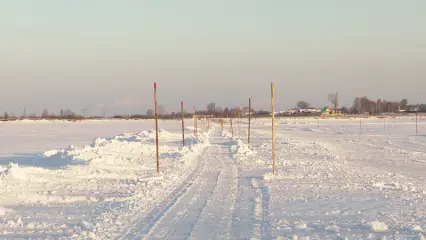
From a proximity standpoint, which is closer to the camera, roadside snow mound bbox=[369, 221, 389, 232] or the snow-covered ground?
roadside snow mound bbox=[369, 221, 389, 232]

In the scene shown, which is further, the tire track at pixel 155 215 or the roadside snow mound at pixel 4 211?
the roadside snow mound at pixel 4 211

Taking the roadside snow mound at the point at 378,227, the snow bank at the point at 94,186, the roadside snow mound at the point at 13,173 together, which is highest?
the roadside snow mound at the point at 13,173

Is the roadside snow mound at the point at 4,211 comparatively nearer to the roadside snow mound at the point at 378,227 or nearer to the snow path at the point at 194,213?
the snow path at the point at 194,213

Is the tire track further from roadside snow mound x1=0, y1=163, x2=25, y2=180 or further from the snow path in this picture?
roadside snow mound x1=0, y1=163, x2=25, y2=180

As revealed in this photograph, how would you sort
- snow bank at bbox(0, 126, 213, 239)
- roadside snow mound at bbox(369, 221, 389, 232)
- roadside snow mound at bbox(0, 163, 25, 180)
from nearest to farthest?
roadside snow mound at bbox(369, 221, 389, 232) < snow bank at bbox(0, 126, 213, 239) < roadside snow mound at bbox(0, 163, 25, 180)

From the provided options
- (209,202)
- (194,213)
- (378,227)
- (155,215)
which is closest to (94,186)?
(209,202)

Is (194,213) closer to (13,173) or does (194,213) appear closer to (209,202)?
(209,202)

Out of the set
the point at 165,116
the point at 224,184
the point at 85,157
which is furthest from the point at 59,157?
the point at 165,116

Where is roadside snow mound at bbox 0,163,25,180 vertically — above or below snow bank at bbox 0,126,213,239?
above

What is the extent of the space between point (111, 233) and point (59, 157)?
16069 mm

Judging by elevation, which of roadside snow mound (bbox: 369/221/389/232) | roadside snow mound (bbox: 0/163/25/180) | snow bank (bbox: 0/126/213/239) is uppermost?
roadside snow mound (bbox: 0/163/25/180)

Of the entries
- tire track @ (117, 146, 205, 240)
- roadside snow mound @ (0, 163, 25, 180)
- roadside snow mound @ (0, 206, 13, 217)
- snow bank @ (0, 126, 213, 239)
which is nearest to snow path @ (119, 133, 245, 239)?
tire track @ (117, 146, 205, 240)

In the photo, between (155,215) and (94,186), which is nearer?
(155,215)

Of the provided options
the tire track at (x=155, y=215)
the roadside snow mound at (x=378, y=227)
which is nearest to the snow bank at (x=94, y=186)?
the tire track at (x=155, y=215)
